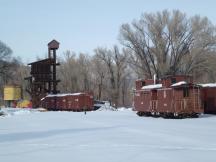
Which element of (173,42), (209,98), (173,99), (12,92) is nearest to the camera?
(173,99)

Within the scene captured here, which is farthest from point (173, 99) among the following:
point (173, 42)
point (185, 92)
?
point (173, 42)

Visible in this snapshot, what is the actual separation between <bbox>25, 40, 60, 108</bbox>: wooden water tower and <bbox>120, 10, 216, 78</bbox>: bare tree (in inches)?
655

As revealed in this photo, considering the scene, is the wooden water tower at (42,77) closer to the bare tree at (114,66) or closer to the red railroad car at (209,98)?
the bare tree at (114,66)

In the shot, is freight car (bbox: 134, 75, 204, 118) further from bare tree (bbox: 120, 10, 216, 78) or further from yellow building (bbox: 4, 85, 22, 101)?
yellow building (bbox: 4, 85, 22, 101)

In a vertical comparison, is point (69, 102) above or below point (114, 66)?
below

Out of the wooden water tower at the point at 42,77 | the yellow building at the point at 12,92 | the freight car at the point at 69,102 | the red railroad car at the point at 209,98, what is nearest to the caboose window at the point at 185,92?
the red railroad car at the point at 209,98

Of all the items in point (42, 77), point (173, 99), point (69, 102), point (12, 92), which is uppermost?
point (42, 77)

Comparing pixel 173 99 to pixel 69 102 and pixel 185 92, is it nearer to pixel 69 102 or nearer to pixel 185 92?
pixel 185 92

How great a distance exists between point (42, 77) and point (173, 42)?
86.2 feet

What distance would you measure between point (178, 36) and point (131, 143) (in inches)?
2091

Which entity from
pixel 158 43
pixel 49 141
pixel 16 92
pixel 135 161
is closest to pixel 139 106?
pixel 158 43

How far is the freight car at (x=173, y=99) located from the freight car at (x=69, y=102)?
A: 18.0 m

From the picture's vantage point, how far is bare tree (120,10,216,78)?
66.6 metres

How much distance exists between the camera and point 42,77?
77.7 metres
